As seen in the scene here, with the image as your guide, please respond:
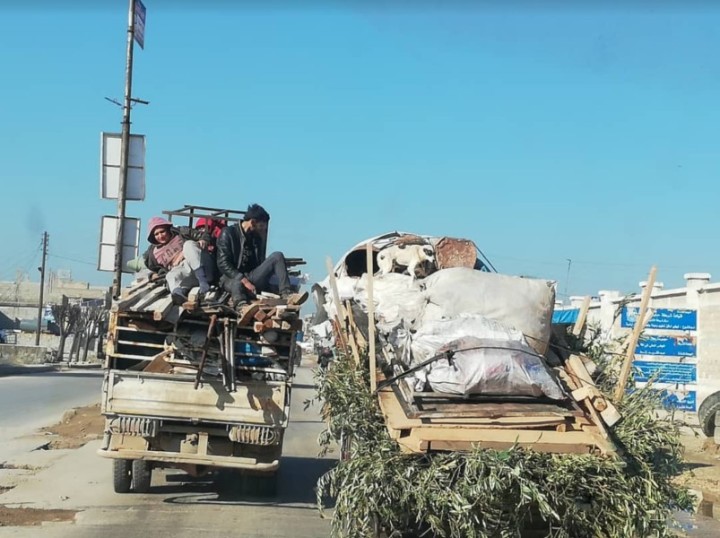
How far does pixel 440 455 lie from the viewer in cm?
543

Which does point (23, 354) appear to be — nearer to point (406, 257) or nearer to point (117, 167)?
point (117, 167)

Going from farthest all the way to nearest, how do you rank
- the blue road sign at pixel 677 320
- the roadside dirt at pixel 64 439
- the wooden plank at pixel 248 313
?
1. the blue road sign at pixel 677 320
2. the wooden plank at pixel 248 313
3. the roadside dirt at pixel 64 439

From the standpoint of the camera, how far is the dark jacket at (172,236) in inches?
405

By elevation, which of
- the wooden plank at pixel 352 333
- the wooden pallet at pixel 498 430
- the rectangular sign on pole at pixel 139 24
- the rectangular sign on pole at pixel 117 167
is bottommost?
the wooden pallet at pixel 498 430

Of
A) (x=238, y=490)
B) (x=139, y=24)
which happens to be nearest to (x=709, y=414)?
(x=238, y=490)

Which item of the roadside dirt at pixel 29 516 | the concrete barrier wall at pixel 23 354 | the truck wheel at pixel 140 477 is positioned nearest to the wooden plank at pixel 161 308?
the truck wheel at pixel 140 477

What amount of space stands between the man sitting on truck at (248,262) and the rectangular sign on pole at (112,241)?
6.44 metres

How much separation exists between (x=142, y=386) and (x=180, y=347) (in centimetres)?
54

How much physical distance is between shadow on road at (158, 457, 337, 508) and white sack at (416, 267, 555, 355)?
3235 millimetres

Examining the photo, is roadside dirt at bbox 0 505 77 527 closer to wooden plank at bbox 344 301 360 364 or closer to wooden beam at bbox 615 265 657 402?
wooden plank at bbox 344 301 360 364

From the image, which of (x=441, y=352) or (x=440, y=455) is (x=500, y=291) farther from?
(x=440, y=455)

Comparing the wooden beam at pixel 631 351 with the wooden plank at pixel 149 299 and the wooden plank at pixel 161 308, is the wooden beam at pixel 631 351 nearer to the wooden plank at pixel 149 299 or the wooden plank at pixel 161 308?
the wooden plank at pixel 161 308

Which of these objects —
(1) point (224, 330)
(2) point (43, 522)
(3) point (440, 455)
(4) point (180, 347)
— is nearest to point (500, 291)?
(3) point (440, 455)

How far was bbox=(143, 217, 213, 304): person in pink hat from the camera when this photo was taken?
29.7 feet
